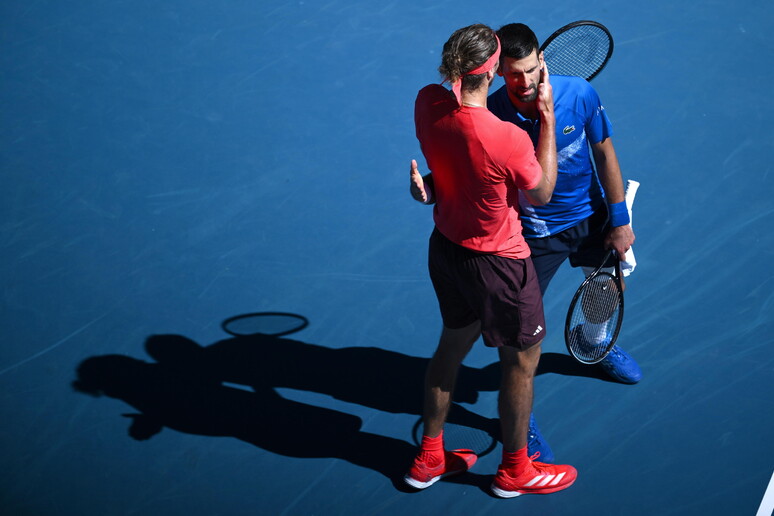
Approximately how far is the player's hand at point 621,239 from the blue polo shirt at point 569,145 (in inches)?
5.7

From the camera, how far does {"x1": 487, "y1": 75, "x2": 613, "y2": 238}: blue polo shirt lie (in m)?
3.33

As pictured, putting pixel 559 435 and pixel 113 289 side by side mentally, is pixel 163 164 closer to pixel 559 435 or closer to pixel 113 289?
pixel 113 289

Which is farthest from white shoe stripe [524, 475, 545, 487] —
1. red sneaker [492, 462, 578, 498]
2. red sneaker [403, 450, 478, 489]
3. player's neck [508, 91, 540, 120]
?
player's neck [508, 91, 540, 120]

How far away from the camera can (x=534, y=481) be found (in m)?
3.62

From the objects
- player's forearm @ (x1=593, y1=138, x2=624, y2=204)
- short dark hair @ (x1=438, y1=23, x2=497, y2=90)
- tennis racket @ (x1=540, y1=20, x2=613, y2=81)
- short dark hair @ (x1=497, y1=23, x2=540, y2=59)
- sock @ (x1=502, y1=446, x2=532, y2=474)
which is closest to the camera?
short dark hair @ (x1=438, y1=23, x2=497, y2=90)

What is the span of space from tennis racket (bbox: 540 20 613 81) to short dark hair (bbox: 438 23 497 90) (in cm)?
110

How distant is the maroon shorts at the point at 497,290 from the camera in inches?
124

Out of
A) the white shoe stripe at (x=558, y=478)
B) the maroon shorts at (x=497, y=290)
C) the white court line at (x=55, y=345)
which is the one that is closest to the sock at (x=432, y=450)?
the white shoe stripe at (x=558, y=478)

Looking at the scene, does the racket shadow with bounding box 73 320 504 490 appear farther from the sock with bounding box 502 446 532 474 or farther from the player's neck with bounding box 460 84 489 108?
the player's neck with bounding box 460 84 489 108

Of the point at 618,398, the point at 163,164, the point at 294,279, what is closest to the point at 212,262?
the point at 294,279

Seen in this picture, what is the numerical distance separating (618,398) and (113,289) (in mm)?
2883

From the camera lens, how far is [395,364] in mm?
4266

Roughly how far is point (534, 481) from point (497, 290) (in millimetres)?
1029

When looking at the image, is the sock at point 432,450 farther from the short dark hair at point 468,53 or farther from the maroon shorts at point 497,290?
the short dark hair at point 468,53
